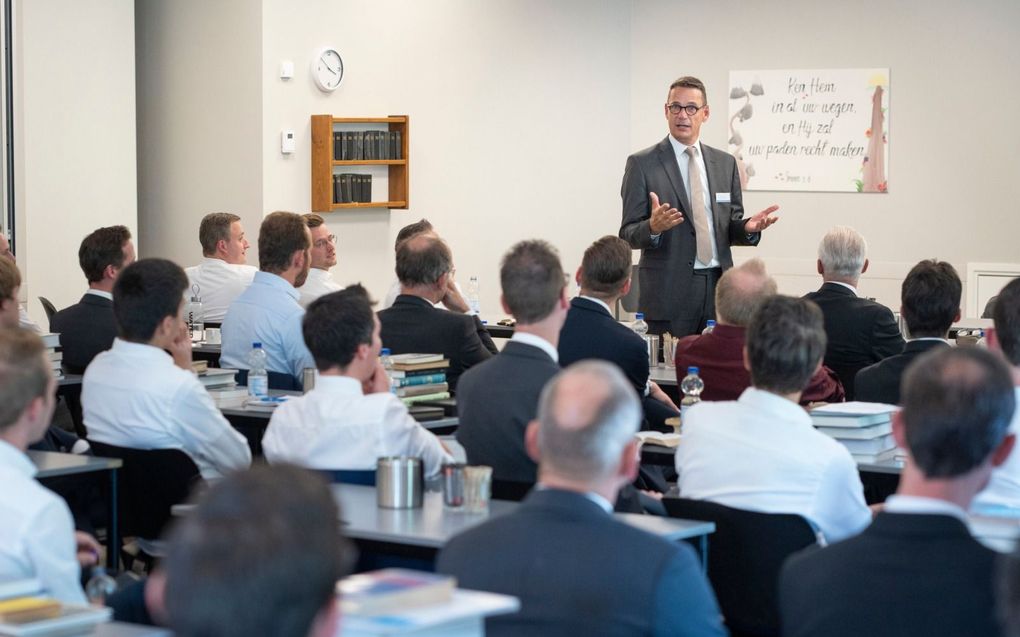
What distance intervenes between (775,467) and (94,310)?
4024mm

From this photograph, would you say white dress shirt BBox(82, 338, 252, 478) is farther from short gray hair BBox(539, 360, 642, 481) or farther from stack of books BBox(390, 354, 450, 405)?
short gray hair BBox(539, 360, 642, 481)

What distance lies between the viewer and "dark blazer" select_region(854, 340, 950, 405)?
485 cm

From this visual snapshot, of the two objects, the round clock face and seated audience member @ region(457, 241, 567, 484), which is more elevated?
the round clock face

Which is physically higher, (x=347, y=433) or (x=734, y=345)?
(x=734, y=345)

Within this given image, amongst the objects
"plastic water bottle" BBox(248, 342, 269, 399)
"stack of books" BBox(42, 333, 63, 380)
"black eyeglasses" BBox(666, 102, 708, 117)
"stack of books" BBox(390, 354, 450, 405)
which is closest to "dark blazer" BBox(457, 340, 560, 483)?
"stack of books" BBox(390, 354, 450, 405)

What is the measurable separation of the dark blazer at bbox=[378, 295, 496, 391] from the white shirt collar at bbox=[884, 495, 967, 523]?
3.50 m

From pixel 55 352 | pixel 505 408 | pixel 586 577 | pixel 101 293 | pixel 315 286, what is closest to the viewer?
pixel 586 577

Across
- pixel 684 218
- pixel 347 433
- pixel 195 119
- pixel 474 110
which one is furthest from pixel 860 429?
pixel 474 110

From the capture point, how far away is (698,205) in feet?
25.3

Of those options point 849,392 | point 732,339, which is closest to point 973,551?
point 732,339

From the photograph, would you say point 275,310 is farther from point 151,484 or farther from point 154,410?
point 151,484

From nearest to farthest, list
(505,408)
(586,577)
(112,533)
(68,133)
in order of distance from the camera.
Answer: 1. (586,577)
2. (505,408)
3. (112,533)
4. (68,133)

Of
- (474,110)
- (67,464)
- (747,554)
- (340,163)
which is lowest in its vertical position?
(747,554)

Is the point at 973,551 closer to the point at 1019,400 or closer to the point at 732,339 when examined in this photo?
the point at 1019,400
